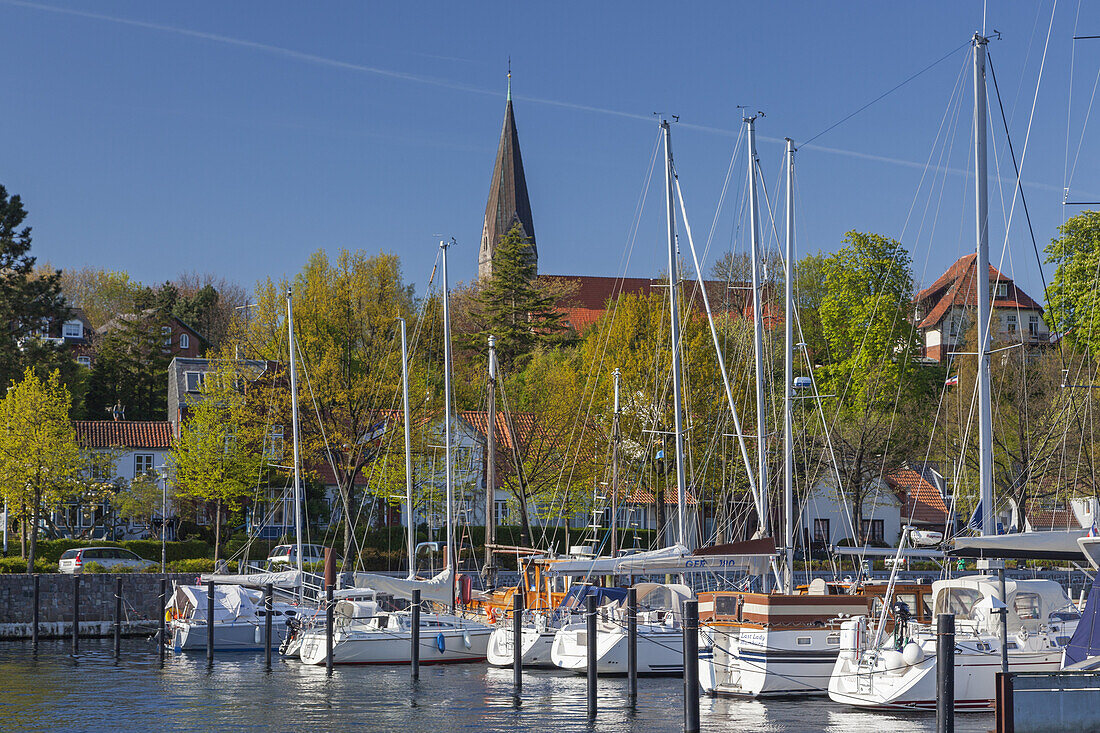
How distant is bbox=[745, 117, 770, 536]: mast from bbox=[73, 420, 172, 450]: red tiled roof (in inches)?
1633

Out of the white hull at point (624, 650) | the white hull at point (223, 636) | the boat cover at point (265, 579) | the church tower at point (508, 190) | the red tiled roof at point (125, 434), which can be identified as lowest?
the white hull at point (223, 636)

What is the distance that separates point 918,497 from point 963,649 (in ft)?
151

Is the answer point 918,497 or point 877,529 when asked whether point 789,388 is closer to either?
point 877,529

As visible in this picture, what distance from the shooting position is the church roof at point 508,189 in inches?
4771

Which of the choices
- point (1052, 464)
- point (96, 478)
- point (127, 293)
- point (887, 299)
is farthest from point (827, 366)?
point (127, 293)

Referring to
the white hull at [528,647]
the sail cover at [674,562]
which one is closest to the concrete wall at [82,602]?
the white hull at [528,647]

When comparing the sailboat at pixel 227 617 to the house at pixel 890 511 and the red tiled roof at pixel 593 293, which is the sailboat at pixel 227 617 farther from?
the red tiled roof at pixel 593 293

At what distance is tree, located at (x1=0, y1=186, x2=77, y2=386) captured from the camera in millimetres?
62188

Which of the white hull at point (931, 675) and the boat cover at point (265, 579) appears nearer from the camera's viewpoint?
the white hull at point (931, 675)

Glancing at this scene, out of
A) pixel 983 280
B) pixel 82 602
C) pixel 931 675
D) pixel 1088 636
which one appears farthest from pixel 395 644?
pixel 1088 636

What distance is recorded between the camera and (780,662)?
81.8 ft

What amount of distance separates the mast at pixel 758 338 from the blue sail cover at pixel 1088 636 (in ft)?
33.0

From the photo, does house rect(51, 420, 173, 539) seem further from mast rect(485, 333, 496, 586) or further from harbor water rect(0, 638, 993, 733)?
harbor water rect(0, 638, 993, 733)

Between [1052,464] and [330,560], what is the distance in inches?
1334
